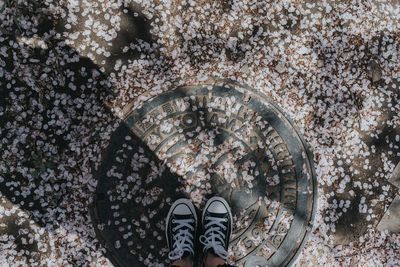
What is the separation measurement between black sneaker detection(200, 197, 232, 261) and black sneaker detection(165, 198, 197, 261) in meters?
0.12

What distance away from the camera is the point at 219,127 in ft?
12.9

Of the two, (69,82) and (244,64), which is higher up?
(244,64)

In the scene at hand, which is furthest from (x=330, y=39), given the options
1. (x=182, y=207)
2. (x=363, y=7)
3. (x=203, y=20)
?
(x=182, y=207)

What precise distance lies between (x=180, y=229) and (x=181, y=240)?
0.09 m

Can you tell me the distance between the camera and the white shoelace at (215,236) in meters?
3.77

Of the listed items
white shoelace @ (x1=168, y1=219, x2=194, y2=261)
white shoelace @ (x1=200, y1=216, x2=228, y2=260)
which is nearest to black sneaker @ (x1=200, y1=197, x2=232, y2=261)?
white shoelace @ (x1=200, y1=216, x2=228, y2=260)

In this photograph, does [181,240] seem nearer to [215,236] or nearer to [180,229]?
[180,229]

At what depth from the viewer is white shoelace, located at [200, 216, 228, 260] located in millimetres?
3766

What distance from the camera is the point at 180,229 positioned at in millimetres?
3830

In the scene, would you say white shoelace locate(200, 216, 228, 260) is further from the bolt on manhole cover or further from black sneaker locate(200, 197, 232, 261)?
the bolt on manhole cover

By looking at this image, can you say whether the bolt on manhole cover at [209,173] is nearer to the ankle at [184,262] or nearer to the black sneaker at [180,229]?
the black sneaker at [180,229]

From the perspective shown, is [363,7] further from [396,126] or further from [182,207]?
[182,207]

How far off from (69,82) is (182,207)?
1.47 metres

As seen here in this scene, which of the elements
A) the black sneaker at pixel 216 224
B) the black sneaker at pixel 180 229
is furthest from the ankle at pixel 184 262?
the black sneaker at pixel 216 224
